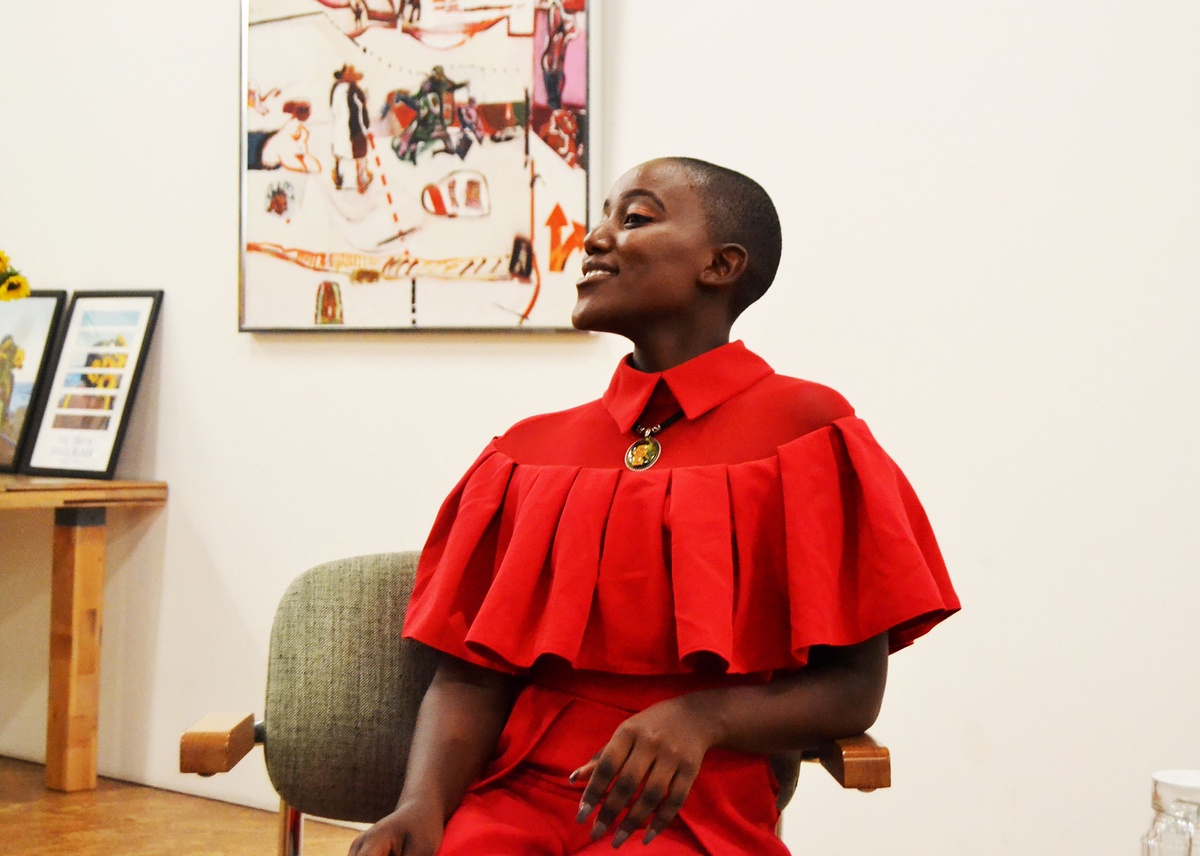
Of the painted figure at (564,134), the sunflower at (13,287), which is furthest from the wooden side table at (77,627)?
the painted figure at (564,134)

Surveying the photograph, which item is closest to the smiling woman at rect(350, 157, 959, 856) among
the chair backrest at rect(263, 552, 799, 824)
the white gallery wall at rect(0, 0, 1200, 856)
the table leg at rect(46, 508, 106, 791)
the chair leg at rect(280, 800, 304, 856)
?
the chair backrest at rect(263, 552, 799, 824)

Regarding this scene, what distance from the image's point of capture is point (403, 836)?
1.41m

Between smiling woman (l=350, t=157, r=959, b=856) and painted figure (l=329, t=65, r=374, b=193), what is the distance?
1.62 meters

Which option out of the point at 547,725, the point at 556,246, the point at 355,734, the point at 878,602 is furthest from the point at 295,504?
the point at 878,602

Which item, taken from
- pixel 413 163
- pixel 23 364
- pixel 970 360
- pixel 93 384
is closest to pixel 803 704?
pixel 970 360

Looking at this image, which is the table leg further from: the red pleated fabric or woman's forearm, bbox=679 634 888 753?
woman's forearm, bbox=679 634 888 753

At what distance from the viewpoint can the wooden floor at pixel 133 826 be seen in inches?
119

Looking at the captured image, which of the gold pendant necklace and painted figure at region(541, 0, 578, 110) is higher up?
painted figure at region(541, 0, 578, 110)

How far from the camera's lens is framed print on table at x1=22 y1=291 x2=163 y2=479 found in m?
3.55

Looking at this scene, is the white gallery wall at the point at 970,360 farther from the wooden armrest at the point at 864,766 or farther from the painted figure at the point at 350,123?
the wooden armrest at the point at 864,766

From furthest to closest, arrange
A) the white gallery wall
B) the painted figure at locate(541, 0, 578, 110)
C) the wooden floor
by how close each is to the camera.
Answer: the wooden floor
the painted figure at locate(541, 0, 578, 110)
the white gallery wall

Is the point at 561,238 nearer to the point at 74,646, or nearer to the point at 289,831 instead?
the point at 289,831

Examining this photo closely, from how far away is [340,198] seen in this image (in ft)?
10.5

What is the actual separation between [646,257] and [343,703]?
31.3 inches
